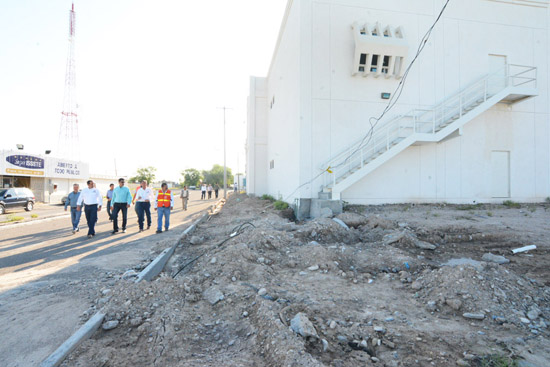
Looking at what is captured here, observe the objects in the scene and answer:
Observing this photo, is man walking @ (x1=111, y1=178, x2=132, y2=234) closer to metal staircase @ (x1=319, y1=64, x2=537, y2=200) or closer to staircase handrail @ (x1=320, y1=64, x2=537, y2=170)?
metal staircase @ (x1=319, y1=64, x2=537, y2=200)

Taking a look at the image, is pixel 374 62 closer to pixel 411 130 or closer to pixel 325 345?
pixel 411 130

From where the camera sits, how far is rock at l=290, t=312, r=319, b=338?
296 centimetres

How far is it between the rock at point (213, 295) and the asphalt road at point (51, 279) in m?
1.66

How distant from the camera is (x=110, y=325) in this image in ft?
11.1

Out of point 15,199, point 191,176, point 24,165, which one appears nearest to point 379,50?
point 15,199

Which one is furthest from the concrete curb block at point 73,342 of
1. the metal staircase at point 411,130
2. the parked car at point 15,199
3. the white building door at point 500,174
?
the parked car at point 15,199

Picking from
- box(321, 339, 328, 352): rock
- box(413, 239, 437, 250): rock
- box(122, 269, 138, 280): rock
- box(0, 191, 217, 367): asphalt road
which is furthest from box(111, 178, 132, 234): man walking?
box(413, 239, 437, 250): rock

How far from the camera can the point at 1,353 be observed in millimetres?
2971

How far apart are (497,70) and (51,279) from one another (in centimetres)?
1942

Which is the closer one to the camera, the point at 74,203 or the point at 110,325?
the point at 110,325

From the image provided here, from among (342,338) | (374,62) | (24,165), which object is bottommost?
(342,338)

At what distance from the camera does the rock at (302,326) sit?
2.96m

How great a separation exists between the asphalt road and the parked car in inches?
454

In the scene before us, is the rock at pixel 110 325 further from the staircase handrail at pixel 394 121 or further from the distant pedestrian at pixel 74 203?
the staircase handrail at pixel 394 121
